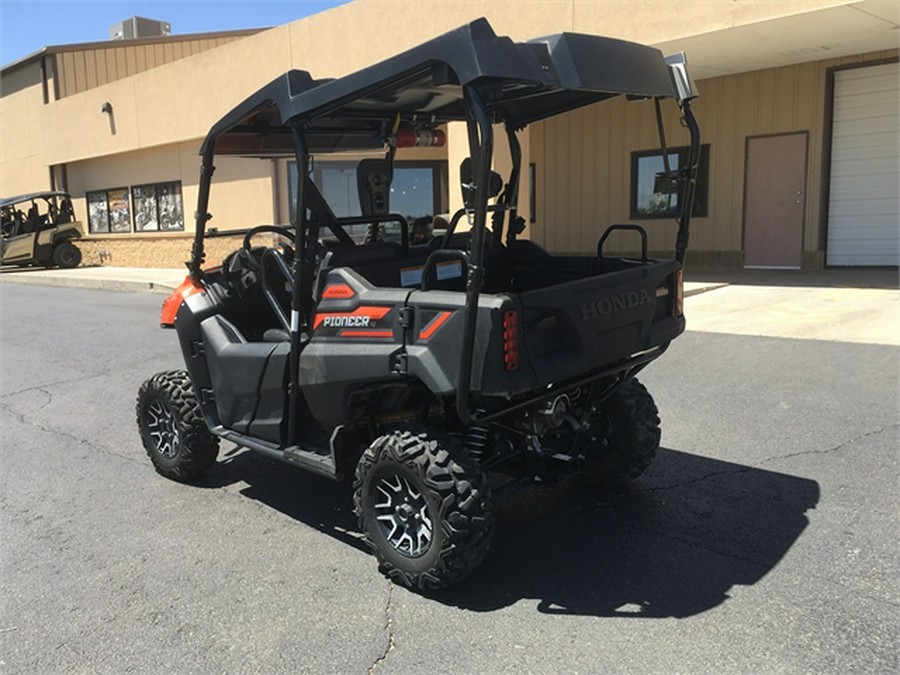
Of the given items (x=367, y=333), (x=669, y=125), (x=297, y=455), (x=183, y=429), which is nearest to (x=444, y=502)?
(x=367, y=333)

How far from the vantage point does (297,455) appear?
3746 millimetres

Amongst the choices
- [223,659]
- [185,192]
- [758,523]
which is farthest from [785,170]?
[185,192]

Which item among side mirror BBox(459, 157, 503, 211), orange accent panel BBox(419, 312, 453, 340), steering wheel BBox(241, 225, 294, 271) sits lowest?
orange accent panel BBox(419, 312, 453, 340)

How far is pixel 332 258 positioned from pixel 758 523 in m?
2.52

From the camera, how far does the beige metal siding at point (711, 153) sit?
1312 centimetres

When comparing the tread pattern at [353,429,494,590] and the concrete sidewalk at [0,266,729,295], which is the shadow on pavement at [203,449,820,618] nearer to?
the tread pattern at [353,429,494,590]

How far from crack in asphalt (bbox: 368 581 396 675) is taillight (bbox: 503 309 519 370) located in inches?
44.9

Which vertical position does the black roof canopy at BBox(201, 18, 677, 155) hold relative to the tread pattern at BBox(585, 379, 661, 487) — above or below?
above

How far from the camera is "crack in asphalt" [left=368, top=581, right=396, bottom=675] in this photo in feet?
9.13

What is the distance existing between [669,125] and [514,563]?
13112 mm

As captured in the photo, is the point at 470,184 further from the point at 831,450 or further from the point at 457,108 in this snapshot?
the point at 831,450

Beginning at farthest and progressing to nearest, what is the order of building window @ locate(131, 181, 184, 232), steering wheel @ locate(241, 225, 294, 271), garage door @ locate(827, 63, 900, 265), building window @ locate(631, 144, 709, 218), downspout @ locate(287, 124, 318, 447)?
building window @ locate(131, 181, 184, 232), building window @ locate(631, 144, 709, 218), garage door @ locate(827, 63, 900, 265), steering wheel @ locate(241, 225, 294, 271), downspout @ locate(287, 124, 318, 447)

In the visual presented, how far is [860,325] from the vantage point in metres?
8.34

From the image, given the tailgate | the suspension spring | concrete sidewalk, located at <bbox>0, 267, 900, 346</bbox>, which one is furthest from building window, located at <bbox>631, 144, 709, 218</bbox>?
the suspension spring
